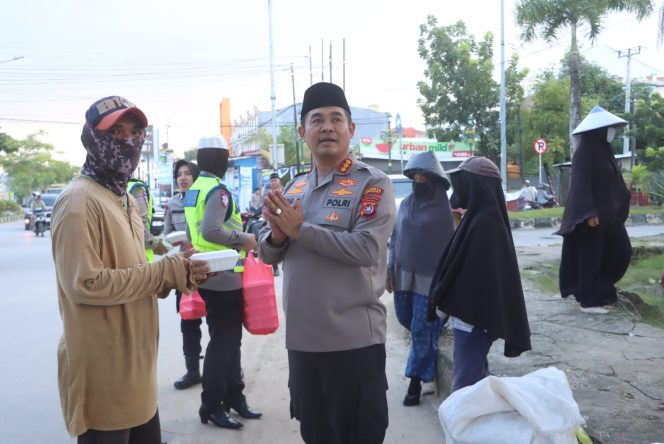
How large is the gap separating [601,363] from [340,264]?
2.69 meters

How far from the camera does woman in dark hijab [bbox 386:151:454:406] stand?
14.2 feet

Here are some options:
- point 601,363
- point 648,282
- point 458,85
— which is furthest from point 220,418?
point 458,85

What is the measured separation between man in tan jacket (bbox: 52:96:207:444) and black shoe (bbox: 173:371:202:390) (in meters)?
2.55

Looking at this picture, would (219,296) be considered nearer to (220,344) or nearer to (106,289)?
(220,344)

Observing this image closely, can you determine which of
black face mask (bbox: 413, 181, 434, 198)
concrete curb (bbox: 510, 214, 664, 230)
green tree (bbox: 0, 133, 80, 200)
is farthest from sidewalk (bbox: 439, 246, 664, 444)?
green tree (bbox: 0, 133, 80, 200)

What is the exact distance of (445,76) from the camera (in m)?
28.2

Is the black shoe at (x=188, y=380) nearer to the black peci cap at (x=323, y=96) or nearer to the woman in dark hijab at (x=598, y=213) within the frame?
the black peci cap at (x=323, y=96)

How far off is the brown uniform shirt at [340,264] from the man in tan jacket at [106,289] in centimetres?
46

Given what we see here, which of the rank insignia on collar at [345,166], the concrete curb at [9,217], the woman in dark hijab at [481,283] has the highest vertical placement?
the rank insignia on collar at [345,166]

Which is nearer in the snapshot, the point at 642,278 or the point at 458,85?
the point at 642,278

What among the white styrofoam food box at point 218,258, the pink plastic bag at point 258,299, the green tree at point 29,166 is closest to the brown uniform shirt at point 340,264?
the white styrofoam food box at point 218,258

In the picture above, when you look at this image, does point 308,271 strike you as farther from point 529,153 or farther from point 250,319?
point 529,153

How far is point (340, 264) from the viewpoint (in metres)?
2.42

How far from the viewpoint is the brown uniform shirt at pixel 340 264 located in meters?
2.34
